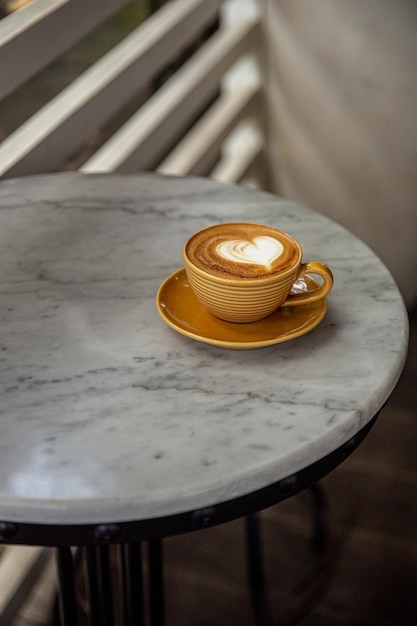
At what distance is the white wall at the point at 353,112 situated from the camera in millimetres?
1628

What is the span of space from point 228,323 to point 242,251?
0.22ft

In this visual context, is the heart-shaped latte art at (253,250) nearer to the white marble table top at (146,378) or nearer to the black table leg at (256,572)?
the white marble table top at (146,378)

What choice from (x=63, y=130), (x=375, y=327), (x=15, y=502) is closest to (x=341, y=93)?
(x=63, y=130)

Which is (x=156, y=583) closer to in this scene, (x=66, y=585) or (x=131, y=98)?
(x=66, y=585)

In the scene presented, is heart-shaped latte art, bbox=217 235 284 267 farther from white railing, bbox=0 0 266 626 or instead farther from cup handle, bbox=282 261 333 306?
white railing, bbox=0 0 266 626

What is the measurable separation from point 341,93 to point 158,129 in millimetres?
488

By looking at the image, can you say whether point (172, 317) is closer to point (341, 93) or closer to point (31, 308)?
point (31, 308)

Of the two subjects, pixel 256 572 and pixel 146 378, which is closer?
pixel 146 378

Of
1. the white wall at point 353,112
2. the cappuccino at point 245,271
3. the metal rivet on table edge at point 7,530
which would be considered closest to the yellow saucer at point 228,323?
the cappuccino at point 245,271

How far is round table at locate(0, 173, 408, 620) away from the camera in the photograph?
1.68 ft

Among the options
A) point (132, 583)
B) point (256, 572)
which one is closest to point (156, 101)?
point (256, 572)

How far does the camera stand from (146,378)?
0.61m

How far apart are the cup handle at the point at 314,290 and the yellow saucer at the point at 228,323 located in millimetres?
18

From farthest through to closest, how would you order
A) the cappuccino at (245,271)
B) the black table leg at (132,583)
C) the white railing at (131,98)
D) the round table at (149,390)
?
1. the white railing at (131,98)
2. the black table leg at (132,583)
3. the cappuccino at (245,271)
4. the round table at (149,390)
